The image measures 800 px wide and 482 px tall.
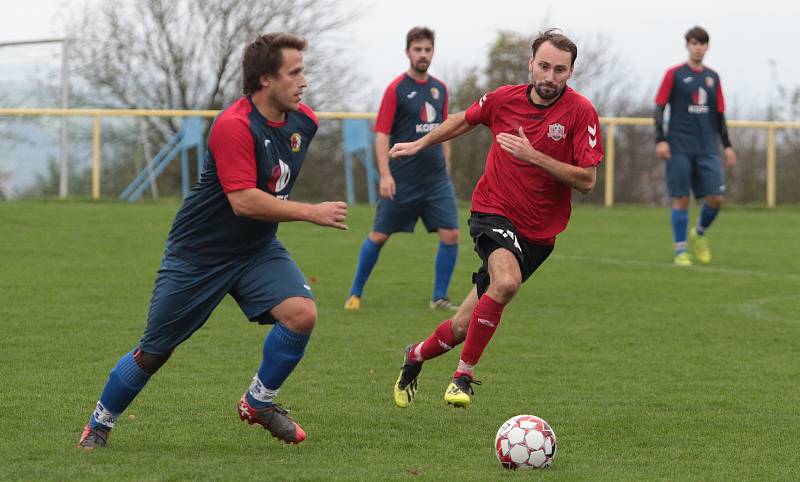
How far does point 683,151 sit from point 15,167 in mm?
15257

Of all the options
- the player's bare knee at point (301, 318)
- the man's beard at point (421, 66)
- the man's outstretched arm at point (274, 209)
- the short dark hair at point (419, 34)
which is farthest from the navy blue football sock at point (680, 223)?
the man's outstretched arm at point (274, 209)

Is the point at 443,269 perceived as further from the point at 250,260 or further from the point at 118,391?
the point at 118,391

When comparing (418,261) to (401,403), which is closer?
(401,403)

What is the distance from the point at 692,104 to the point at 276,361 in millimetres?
9481

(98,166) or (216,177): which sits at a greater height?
(216,177)

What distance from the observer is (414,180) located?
1092 centimetres

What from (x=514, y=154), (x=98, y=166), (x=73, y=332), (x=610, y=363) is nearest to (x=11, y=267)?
(x=73, y=332)

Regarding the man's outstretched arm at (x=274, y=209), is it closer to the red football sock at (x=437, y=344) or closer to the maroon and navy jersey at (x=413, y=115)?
the red football sock at (x=437, y=344)

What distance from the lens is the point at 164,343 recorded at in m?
5.68

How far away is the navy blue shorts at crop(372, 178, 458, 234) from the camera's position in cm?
1091

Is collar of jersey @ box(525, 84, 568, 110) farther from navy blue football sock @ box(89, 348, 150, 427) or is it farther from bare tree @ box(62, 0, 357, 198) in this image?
bare tree @ box(62, 0, 357, 198)

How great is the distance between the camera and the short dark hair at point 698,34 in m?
13.5

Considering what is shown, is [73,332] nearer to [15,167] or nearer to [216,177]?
[216,177]

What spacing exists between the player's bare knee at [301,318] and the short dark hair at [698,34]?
881 cm
